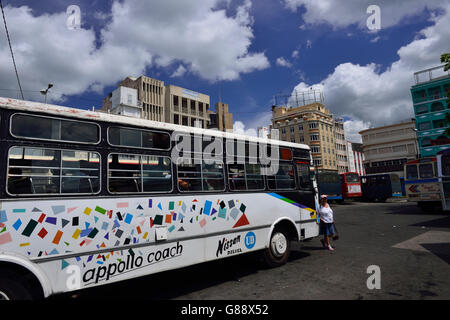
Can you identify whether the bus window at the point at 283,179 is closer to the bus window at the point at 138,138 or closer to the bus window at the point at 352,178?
the bus window at the point at 138,138

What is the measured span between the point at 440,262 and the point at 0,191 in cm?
913

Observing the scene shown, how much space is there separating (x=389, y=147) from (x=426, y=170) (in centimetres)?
5959

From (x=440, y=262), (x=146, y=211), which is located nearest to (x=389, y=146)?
(x=440, y=262)

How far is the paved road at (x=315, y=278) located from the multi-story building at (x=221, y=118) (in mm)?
52947

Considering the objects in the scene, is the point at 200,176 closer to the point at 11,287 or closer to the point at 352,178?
the point at 11,287

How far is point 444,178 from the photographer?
48.3 ft

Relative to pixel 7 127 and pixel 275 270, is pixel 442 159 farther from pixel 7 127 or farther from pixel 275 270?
pixel 7 127

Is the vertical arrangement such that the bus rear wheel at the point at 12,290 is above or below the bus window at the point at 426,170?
below

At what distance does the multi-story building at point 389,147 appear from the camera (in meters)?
66.9

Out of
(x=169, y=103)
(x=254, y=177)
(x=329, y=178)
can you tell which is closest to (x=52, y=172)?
(x=254, y=177)

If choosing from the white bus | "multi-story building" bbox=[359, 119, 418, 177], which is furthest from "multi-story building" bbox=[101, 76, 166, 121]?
"multi-story building" bbox=[359, 119, 418, 177]

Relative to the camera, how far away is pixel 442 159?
49.3 feet

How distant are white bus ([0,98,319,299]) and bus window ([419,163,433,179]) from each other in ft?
52.7

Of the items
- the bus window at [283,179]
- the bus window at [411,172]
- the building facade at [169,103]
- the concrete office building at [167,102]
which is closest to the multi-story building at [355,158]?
the building facade at [169,103]
